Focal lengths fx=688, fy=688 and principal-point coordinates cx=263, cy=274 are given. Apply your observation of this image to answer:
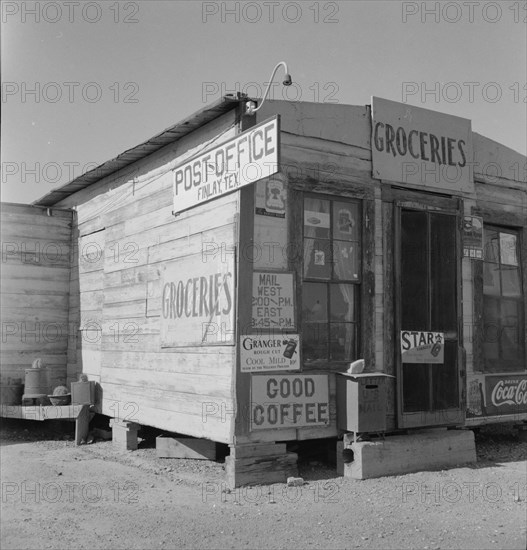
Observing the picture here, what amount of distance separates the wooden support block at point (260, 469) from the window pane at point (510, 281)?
4455mm

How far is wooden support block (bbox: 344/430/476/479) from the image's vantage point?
25.4 ft

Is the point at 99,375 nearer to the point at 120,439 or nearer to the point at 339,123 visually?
the point at 120,439

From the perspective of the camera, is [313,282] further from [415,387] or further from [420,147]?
[420,147]

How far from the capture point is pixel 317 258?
329 inches

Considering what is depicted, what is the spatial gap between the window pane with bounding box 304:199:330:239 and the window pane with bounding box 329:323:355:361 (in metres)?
1.13

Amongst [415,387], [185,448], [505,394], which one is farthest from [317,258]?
[505,394]

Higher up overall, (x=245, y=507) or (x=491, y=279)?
(x=491, y=279)

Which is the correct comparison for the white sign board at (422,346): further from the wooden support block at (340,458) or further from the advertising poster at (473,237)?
the wooden support block at (340,458)

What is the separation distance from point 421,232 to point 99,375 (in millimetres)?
5565

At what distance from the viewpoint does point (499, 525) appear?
601 centimetres

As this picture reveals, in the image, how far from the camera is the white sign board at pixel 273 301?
7.80 m

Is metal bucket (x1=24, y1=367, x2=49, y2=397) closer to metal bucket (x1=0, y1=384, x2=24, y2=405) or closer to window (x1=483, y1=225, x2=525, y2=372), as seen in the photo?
metal bucket (x1=0, y1=384, x2=24, y2=405)

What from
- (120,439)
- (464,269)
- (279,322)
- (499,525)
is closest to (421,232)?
(464,269)

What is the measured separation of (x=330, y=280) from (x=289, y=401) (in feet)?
5.10
